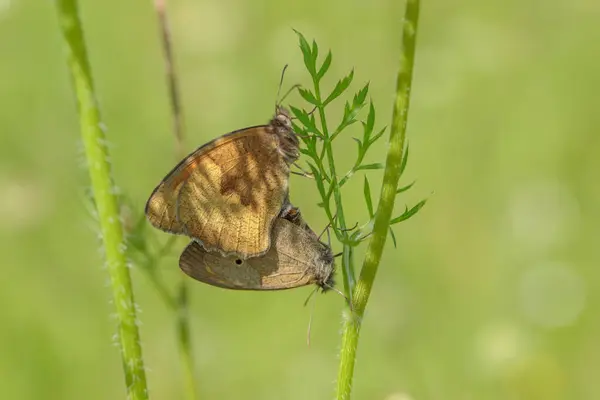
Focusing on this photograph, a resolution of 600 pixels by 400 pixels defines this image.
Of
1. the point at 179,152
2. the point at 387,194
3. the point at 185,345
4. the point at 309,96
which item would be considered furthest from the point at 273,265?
the point at 387,194

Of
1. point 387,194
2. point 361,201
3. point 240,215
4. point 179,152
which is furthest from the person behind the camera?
point 361,201

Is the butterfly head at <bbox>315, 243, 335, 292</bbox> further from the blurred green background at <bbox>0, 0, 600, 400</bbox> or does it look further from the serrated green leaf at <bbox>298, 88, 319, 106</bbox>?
the blurred green background at <bbox>0, 0, 600, 400</bbox>

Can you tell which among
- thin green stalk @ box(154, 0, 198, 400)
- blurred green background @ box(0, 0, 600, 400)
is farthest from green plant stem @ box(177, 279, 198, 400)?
blurred green background @ box(0, 0, 600, 400)

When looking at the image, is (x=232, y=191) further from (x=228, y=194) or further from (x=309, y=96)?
(x=309, y=96)

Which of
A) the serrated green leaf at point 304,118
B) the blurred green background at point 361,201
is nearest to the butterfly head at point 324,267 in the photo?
the serrated green leaf at point 304,118

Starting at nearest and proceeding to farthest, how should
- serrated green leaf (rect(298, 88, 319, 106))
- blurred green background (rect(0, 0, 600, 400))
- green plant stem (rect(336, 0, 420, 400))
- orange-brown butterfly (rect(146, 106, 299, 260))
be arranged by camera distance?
green plant stem (rect(336, 0, 420, 400)) → serrated green leaf (rect(298, 88, 319, 106)) → orange-brown butterfly (rect(146, 106, 299, 260)) → blurred green background (rect(0, 0, 600, 400))

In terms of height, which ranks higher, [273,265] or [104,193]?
[104,193]
